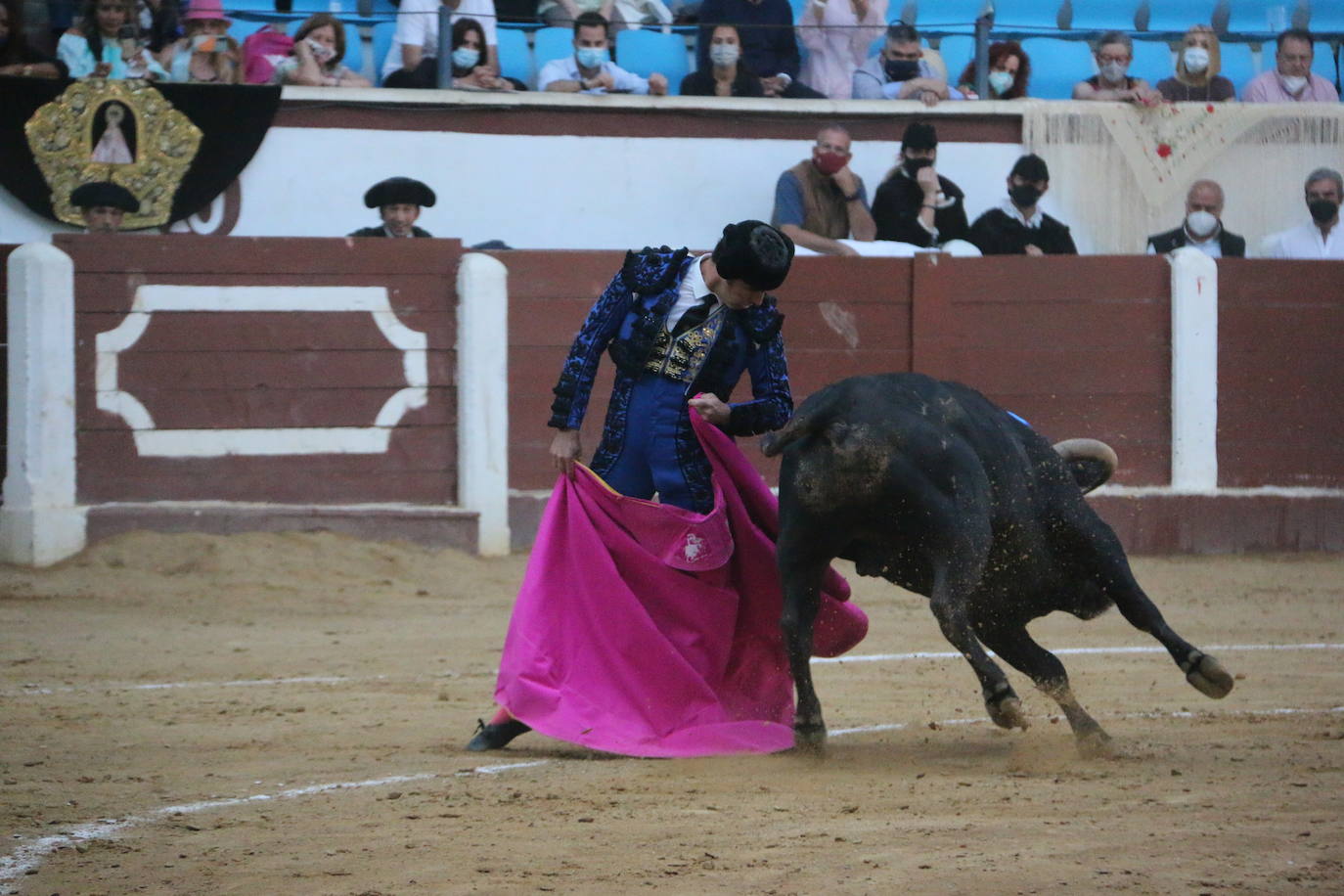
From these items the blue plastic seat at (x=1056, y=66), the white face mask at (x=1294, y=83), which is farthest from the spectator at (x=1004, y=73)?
the white face mask at (x=1294, y=83)

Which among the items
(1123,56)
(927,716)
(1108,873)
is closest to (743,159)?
(1123,56)

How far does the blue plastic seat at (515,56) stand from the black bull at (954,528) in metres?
5.18

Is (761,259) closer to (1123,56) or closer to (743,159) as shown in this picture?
(743,159)

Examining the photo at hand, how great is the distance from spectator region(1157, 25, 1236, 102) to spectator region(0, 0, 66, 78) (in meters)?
5.27

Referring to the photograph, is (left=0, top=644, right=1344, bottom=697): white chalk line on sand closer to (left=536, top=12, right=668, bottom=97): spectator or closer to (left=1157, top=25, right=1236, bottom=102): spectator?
(left=536, top=12, right=668, bottom=97): spectator

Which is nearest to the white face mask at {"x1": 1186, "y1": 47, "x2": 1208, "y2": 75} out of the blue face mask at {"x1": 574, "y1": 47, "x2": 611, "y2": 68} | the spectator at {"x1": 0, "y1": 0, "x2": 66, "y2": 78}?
the blue face mask at {"x1": 574, "y1": 47, "x2": 611, "y2": 68}

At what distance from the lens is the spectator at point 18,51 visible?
24.5 feet

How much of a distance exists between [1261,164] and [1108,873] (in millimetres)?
7328

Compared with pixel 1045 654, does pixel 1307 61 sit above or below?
above

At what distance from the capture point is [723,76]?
28.2 feet

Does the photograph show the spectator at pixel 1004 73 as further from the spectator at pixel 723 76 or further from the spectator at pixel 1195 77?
the spectator at pixel 723 76

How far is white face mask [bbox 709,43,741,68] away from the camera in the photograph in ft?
28.1

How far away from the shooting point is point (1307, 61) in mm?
9391

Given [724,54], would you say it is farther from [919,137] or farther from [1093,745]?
[1093,745]
